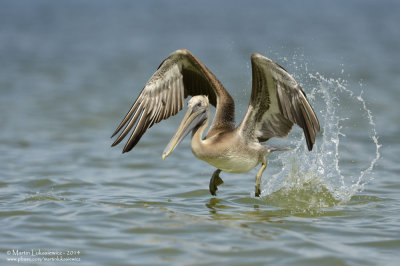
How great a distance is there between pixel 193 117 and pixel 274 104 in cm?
88

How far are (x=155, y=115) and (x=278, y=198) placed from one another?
5.42ft

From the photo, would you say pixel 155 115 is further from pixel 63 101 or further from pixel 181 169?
pixel 63 101

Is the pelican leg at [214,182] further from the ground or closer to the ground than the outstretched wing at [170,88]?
closer to the ground

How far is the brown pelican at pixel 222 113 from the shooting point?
6.54 meters

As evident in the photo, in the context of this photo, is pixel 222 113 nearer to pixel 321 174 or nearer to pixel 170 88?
pixel 170 88

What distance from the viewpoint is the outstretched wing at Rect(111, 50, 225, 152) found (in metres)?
7.21

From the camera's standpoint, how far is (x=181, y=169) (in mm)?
9008

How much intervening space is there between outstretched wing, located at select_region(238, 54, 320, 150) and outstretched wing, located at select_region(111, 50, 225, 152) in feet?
1.82

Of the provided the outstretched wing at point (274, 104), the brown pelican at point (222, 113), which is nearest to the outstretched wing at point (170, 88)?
the brown pelican at point (222, 113)

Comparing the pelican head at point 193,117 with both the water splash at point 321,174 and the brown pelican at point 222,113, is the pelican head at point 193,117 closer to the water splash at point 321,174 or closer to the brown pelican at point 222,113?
the brown pelican at point 222,113

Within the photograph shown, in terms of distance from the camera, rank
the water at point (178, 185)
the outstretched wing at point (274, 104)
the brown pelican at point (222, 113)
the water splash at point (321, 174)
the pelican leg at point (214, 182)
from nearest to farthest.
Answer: the water at point (178, 185) < the outstretched wing at point (274, 104) < the brown pelican at point (222, 113) < the water splash at point (321, 174) < the pelican leg at point (214, 182)

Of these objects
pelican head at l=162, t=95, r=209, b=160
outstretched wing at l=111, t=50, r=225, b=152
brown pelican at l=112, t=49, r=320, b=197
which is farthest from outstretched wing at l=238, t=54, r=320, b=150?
outstretched wing at l=111, t=50, r=225, b=152

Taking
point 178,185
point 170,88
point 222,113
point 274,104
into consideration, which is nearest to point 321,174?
point 274,104

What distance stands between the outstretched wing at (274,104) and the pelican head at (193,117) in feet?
1.46
